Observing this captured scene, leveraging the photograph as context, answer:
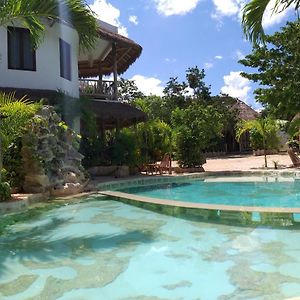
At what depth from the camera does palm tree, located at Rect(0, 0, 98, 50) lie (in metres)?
7.64

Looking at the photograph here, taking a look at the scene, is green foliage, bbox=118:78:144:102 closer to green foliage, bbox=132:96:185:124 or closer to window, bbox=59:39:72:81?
green foliage, bbox=132:96:185:124

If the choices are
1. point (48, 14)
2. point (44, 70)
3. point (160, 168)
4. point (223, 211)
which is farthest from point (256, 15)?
point (160, 168)

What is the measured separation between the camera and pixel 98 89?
17828 millimetres

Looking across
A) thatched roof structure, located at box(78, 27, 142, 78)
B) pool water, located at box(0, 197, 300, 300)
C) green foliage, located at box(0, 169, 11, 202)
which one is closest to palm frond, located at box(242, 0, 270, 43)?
pool water, located at box(0, 197, 300, 300)

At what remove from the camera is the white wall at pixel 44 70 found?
14.1 meters

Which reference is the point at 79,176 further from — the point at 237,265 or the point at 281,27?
the point at 281,27

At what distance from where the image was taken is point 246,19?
7.08 metres

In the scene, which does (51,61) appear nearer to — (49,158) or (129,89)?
(49,158)

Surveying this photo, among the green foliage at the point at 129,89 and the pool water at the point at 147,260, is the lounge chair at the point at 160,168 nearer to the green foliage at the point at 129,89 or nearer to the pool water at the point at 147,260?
the pool water at the point at 147,260

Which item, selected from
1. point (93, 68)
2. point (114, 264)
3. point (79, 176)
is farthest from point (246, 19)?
point (93, 68)

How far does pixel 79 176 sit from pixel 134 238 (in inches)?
238

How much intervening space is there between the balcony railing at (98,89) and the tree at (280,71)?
655 centimetres

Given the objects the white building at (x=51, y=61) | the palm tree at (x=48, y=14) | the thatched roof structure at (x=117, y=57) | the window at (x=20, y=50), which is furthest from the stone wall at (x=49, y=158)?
the thatched roof structure at (x=117, y=57)

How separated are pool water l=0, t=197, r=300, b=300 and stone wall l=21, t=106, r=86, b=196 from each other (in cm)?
291
